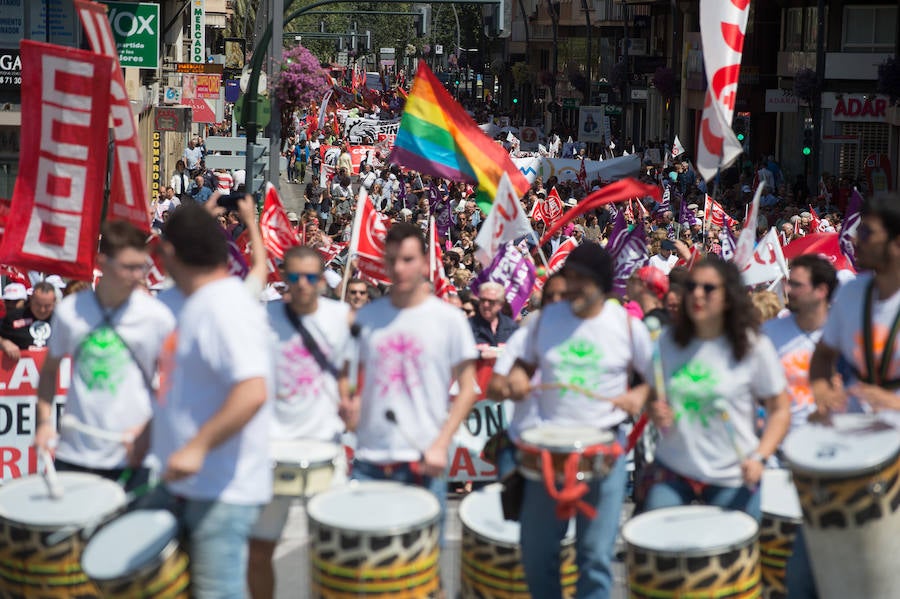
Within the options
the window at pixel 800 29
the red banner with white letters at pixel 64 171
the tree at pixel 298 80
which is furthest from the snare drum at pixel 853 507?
the window at pixel 800 29

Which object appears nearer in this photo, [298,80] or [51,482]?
[51,482]

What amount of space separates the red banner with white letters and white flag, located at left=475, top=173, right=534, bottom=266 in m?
4.11

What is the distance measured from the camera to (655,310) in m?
9.04

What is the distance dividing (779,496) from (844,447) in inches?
43.3

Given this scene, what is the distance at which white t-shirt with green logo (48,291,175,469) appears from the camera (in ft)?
19.4

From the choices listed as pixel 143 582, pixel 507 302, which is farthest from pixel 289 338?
pixel 507 302

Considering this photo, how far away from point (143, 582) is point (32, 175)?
4000 mm

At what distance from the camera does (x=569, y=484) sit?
18.8 feet

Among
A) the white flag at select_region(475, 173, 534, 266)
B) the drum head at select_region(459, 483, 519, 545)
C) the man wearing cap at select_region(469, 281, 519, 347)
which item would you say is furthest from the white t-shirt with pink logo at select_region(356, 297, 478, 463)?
the white flag at select_region(475, 173, 534, 266)

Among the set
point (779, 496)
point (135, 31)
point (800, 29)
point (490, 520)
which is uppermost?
point (800, 29)

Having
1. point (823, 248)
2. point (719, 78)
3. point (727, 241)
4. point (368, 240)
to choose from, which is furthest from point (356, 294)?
point (727, 241)

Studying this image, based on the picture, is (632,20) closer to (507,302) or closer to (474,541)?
(507,302)

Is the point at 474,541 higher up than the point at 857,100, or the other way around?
the point at 857,100

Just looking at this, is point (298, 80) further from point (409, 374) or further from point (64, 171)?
point (409, 374)
